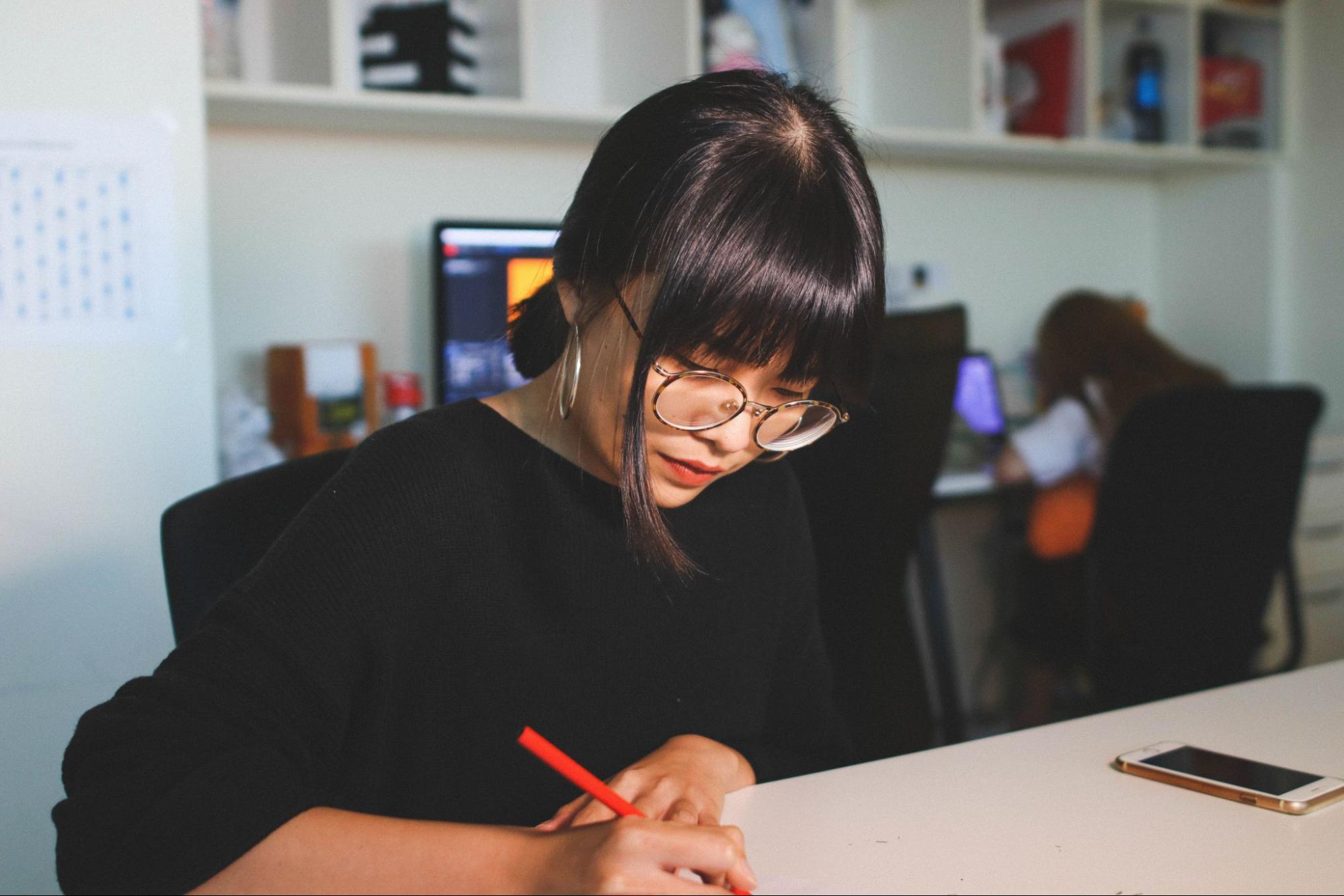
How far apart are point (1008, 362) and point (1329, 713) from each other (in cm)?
→ 210

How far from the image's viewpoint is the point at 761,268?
72 centimetres

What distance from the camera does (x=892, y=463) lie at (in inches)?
70.3

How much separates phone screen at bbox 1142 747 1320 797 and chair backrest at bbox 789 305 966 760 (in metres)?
0.90

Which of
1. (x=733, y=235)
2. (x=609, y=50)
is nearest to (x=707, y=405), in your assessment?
(x=733, y=235)

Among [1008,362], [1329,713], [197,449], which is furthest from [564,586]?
[1008,362]

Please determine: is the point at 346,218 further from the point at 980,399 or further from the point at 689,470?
the point at 689,470

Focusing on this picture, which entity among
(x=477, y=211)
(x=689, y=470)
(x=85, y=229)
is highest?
(x=477, y=211)

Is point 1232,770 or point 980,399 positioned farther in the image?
point 980,399

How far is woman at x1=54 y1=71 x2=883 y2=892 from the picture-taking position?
611 mm

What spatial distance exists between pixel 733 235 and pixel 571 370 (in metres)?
0.17

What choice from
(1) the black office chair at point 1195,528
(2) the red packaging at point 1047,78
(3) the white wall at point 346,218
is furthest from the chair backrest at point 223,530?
(2) the red packaging at point 1047,78

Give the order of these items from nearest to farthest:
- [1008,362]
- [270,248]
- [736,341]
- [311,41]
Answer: [736,341]
[311,41]
[270,248]
[1008,362]

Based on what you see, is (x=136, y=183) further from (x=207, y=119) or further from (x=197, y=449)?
(x=207, y=119)

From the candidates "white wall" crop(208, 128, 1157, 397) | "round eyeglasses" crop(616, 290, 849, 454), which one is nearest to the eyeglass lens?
"round eyeglasses" crop(616, 290, 849, 454)
